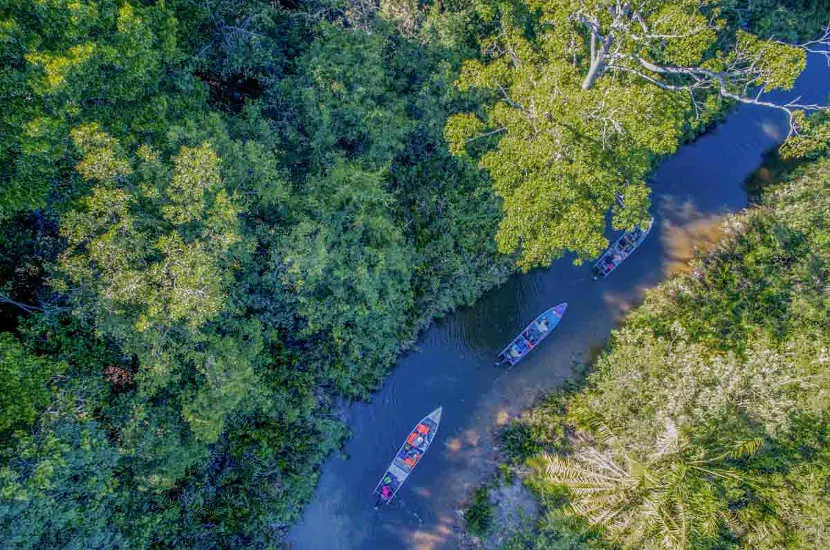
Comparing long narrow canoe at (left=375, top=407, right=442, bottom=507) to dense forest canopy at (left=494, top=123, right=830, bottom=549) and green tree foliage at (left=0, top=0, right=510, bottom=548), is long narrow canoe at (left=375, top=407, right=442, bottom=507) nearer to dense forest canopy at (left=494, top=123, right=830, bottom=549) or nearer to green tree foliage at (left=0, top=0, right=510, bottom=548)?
green tree foliage at (left=0, top=0, right=510, bottom=548)

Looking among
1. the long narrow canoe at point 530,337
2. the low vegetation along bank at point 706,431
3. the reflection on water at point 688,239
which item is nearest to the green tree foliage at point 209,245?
the long narrow canoe at point 530,337

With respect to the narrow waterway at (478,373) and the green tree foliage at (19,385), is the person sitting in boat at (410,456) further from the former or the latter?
the green tree foliage at (19,385)

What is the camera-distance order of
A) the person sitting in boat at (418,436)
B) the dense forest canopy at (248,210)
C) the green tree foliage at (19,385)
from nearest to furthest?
1. the green tree foliage at (19,385)
2. the dense forest canopy at (248,210)
3. the person sitting in boat at (418,436)

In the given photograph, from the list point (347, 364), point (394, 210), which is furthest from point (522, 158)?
point (347, 364)

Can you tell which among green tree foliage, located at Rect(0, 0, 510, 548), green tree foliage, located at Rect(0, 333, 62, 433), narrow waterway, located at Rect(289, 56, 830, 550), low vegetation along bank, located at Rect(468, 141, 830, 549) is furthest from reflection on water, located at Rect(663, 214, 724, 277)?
green tree foliage, located at Rect(0, 333, 62, 433)

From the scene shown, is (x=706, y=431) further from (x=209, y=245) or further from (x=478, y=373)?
(x=209, y=245)
